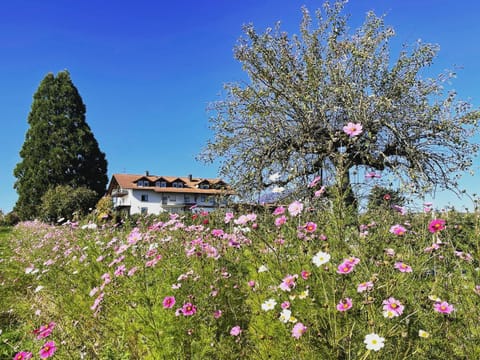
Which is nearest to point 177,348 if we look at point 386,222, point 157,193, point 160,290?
point 160,290

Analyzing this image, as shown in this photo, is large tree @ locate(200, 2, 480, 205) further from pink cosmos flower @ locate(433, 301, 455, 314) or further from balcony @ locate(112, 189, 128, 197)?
balcony @ locate(112, 189, 128, 197)

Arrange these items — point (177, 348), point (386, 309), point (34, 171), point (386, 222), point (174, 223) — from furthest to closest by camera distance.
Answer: point (34, 171) < point (174, 223) < point (386, 222) < point (177, 348) < point (386, 309)

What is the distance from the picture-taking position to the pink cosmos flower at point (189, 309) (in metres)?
2.00

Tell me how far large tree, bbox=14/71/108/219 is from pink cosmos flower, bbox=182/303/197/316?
29673mm

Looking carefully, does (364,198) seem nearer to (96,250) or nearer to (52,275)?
(96,250)

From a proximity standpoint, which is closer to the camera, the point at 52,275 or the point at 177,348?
the point at 177,348

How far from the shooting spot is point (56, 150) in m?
29.4

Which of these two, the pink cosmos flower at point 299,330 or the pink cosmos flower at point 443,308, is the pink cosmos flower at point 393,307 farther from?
the pink cosmos flower at point 299,330

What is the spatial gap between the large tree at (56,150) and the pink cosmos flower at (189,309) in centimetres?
2967

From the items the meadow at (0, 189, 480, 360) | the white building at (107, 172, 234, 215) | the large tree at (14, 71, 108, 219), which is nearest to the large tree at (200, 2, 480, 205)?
the meadow at (0, 189, 480, 360)

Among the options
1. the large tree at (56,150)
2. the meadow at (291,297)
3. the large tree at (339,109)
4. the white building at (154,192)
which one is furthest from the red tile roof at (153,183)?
the meadow at (291,297)

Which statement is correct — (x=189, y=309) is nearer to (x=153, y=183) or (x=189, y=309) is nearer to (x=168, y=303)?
(x=168, y=303)

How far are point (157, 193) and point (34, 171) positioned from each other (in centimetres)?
1510

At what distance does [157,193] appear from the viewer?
4241 cm
